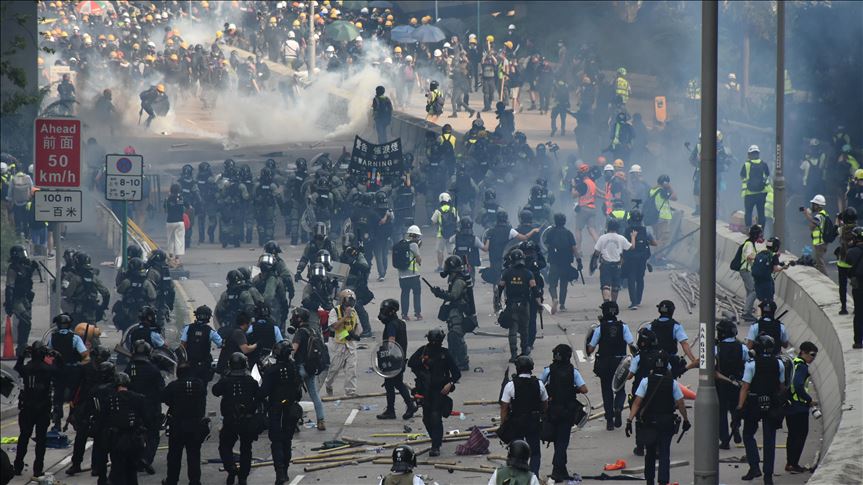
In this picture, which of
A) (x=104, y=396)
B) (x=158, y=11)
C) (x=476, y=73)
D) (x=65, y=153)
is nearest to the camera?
(x=104, y=396)

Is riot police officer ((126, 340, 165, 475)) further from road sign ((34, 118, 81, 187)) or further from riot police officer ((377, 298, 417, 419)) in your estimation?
road sign ((34, 118, 81, 187))

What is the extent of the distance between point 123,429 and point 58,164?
6113 millimetres

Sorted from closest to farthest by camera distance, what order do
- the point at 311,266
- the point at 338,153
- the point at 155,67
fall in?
the point at 311,266
the point at 338,153
the point at 155,67

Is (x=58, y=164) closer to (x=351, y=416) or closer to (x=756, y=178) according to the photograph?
(x=351, y=416)

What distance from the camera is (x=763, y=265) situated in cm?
2142

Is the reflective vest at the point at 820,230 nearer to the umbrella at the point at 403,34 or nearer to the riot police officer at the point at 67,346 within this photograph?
the riot police officer at the point at 67,346

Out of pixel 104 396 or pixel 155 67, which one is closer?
pixel 104 396

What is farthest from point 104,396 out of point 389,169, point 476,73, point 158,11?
point 158,11

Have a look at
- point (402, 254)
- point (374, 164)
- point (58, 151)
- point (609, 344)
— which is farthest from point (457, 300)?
point (374, 164)

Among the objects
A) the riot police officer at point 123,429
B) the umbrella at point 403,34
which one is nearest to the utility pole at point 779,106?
the riot police officer at point 123,429

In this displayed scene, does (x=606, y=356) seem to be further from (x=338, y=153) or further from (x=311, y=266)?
(x=338, y=153)

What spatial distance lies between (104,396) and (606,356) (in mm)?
5444

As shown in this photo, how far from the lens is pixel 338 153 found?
139 ft

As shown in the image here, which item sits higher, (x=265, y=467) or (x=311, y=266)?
(x=311, y=266)
